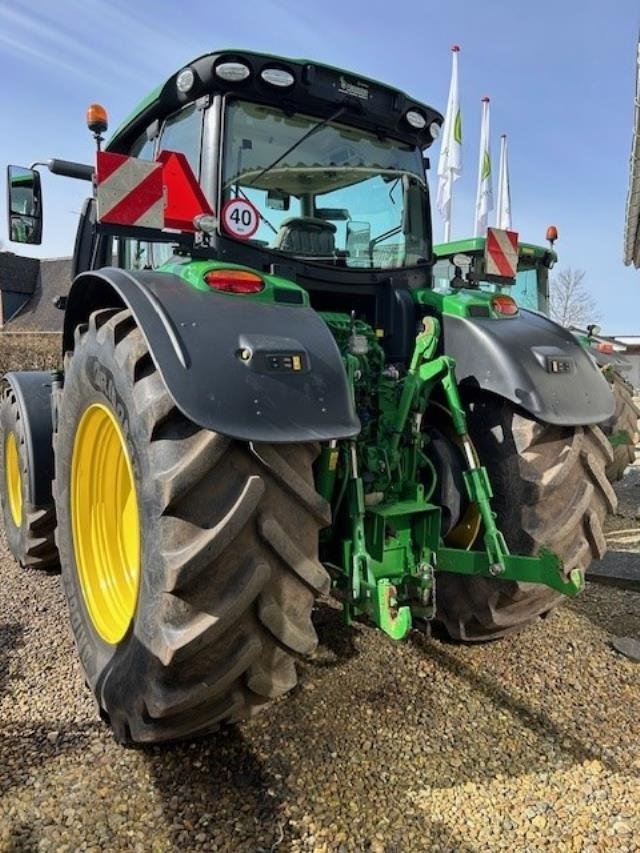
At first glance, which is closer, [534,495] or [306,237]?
[534,495]

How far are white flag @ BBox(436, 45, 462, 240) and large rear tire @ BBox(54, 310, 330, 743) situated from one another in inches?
444

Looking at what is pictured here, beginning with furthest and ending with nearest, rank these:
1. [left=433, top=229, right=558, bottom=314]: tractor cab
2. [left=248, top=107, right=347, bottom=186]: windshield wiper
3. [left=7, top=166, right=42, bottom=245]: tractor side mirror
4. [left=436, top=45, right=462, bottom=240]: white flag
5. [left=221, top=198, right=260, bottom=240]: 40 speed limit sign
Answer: [left=436, top=45, right=462, bottom=240]: white flag, [left=433, top=229, right=558, bottom=314]: tractor cab, [left=7, top=166, right=42, bottom=245]: tractor side mirror, [left=248, top=107, right=347, bottom=186]: windshield wiper, [left=221, top=198, right=260, bottom=240]: 40 speed limit sign

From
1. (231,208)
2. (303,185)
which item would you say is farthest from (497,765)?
(303,185)

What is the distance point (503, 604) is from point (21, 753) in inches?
71.4

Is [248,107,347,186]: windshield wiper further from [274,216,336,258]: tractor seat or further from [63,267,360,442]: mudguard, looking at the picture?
[63,267,360,442]: mudguard

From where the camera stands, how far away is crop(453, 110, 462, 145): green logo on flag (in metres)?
13.4

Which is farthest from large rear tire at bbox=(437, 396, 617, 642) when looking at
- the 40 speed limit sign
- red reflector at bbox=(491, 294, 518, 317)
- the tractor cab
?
the tractor cab

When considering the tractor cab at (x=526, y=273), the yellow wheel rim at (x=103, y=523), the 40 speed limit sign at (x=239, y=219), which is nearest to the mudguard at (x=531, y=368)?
the 40 speed limit sign at (x=239, y=219)

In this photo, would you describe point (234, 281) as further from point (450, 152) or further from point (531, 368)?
point (450, 152)

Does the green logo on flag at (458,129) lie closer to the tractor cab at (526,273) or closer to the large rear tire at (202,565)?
the tractor cab at (526,273)

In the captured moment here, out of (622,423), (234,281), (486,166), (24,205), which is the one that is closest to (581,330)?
(622,423)

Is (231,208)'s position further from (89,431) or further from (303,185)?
(89,431)

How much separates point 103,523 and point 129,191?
1228 mm

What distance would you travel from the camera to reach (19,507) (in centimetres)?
434
